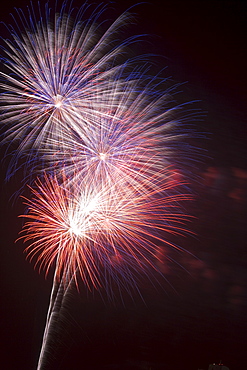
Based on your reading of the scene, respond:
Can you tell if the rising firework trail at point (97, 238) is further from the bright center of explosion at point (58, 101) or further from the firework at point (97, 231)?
the bright center of explosion at point (58, 101)

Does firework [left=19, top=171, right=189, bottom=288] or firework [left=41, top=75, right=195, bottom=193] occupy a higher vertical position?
firework [left=41, top=75, right=195, bottom=193]

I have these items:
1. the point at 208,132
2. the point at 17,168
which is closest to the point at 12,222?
the point at 17,168

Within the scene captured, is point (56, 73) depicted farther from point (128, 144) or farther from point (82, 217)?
point (82, 217)

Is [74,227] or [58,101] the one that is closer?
[58,101]

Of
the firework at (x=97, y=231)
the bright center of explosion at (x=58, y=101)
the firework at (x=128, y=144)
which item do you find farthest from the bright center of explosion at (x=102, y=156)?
the bright center of explosion at (x=58, y=101)

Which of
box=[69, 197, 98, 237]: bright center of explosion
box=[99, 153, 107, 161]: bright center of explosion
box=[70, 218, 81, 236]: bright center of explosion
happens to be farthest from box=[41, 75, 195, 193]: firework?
box=[70, 218, 81, 236]: bright center of explosion

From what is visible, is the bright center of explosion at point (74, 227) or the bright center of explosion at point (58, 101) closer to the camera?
the bright center of explosion at point (58, 101)

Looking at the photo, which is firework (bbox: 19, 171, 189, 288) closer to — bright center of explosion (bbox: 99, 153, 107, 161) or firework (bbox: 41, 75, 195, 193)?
firework (bbox: 41, 75, 195, 193)

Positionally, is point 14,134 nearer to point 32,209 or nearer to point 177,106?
point 32,209

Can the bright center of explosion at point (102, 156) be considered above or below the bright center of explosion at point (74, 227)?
above

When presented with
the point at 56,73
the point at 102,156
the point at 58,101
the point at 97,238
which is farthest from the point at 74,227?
the point at 56,73

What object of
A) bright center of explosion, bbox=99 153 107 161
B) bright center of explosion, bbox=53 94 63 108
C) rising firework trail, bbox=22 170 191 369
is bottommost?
rising firework trail, bbox=22 170 191 369
